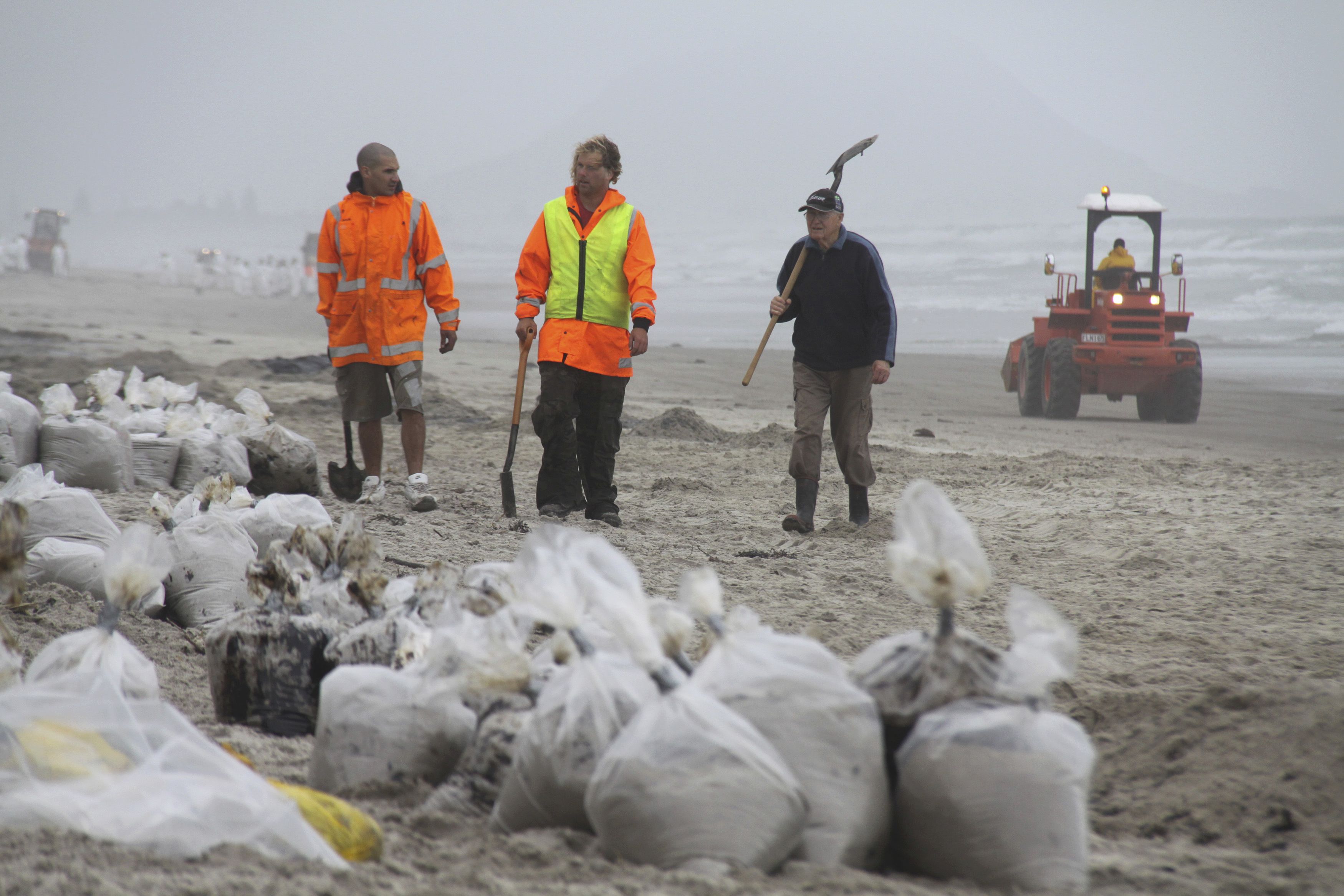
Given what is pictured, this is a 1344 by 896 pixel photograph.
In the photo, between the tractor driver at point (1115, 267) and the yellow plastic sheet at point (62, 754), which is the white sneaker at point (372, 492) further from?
the tractor driver at point (1115, 267)

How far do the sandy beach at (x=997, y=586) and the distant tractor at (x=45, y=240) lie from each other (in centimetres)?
3749

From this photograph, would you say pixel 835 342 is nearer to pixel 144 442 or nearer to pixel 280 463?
pixel 280 463

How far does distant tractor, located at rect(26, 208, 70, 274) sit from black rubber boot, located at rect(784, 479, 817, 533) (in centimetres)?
4608

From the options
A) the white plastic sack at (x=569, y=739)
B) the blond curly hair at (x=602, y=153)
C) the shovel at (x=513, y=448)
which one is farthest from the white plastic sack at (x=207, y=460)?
the white plastic sack at (x=569, y=739)

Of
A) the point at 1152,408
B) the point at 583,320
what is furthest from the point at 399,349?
the point at 1152,408

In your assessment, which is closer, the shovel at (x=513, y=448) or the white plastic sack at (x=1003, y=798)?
the white plastic sack at (x=1003, y=798)

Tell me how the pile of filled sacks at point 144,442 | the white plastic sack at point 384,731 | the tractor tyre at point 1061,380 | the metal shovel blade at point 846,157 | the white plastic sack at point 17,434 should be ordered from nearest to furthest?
1. the white plastic sack at point 384,731
2. the white plastic sack at point 17,434
3. the pile of filled sacks at point 144,442
4. the metal shovel blade at point 846,157
5. the tractor tyre at point 1061,380

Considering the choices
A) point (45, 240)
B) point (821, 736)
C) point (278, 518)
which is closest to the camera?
point (821, 736)

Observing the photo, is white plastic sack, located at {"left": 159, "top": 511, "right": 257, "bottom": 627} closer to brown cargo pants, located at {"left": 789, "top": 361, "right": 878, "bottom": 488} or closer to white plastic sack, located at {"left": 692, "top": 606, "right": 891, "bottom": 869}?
white plastic sack, located at {"left": 692, "top": 606, "right": 891, "bottom": 869}

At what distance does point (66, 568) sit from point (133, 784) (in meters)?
1.95

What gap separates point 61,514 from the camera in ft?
11.8

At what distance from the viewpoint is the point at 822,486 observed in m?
6.55

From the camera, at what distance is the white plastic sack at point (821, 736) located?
66.8 inches

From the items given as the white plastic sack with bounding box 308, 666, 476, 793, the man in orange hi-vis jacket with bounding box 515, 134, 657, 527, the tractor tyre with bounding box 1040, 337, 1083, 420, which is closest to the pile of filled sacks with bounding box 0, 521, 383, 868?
the white plastic sack with bounding box 308, 666, 476, 793
